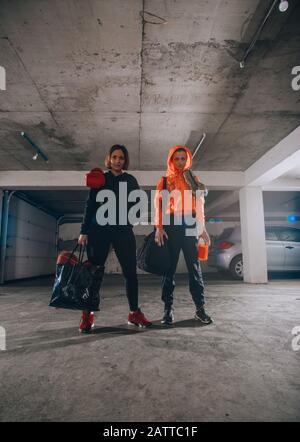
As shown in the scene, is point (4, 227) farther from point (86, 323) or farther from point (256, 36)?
point (256, 36)

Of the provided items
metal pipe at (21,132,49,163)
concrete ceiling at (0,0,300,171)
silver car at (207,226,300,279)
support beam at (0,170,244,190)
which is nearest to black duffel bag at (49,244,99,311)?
concrete ceiling at (0,0,300,171)

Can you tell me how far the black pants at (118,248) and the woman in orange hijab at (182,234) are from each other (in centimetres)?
30

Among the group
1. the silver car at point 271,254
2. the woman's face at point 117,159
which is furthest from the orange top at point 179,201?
the silver car at point 271,254

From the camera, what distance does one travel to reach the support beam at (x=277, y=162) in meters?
4.93

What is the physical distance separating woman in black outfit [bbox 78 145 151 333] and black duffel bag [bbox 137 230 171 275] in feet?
0.39

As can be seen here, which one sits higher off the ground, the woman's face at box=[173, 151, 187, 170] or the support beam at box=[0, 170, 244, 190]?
the support beam at box=[0, 170, 244, 190]

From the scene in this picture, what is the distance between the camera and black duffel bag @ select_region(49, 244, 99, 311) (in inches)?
81.1

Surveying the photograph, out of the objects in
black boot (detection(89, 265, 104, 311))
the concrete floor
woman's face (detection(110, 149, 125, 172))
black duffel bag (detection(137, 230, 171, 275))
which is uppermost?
woman's face (detection(110, 149, 125, 172))

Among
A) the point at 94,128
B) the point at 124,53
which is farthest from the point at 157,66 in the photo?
the point at 94,128

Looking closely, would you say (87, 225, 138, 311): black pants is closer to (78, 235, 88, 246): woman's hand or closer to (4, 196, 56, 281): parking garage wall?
(78, 235, 88, 246): woman's hand

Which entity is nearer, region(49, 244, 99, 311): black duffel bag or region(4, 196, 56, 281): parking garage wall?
region(49, 244, 99, 311): black duffel bag

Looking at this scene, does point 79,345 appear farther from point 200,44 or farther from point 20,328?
point 200,44

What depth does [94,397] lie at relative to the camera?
1157mm

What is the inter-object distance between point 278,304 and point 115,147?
9.98 ft
